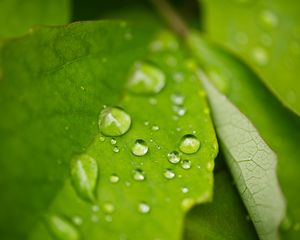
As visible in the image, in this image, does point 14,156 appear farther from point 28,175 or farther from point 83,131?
point 83,131

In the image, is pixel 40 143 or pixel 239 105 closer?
pixel 40 143

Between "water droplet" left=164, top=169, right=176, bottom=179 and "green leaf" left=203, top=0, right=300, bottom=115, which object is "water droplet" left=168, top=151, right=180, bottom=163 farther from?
"green leaf" left=203, top=0, right=300, bottom=115

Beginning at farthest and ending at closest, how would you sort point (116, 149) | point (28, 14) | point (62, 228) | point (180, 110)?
point (28, 14), point (180, 110), point (116, 149), point (62, 228)

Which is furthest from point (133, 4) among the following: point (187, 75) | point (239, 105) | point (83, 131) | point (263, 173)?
point (263, 173)

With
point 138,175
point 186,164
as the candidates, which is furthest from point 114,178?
point 186,164

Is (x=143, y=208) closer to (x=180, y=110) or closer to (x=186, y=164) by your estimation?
(x=186, y=164)

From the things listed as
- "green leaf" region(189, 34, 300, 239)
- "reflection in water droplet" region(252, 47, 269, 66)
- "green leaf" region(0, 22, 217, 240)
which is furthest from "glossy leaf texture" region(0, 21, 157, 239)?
"reflection in water droplet" region(252, 47, 269, 66)
